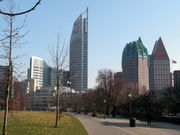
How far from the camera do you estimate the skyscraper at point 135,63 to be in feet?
542

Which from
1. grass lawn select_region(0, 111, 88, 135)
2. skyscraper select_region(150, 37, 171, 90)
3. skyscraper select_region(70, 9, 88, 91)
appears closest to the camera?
grass lawn select_region(0, 111, 88, 135)

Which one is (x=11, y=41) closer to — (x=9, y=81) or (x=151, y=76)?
(x=9, y=81)

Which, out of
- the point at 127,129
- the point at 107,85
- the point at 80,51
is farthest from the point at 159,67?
the point at 127,129

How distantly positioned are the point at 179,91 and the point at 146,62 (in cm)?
11641

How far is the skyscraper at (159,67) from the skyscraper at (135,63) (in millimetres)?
8587

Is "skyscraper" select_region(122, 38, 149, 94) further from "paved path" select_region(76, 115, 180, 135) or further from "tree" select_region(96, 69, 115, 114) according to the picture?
"paved path" select_region(76, 115, 180, 135)

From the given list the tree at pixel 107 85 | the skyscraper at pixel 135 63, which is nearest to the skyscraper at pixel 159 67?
the skyscraper at pixel 135 63

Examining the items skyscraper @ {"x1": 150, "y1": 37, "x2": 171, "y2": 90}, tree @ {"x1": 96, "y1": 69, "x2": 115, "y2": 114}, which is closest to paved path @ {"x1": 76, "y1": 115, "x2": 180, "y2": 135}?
tree @ {"x1": 96, "y1": 69, "x2": 115, "y2": 114}

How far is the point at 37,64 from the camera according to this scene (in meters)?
135

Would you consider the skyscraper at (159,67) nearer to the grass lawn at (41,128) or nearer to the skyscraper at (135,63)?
the skyscraper at (135,63)

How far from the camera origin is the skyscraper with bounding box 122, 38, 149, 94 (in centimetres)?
16525

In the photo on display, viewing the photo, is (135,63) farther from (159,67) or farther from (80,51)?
(80,51)

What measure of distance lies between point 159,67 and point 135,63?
3210 centimetres

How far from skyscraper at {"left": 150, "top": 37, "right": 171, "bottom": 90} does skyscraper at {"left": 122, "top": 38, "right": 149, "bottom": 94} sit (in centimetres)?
859
